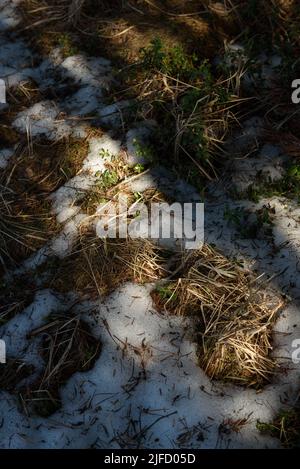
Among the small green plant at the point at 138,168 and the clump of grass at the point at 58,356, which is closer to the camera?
the clump of grass at the point at 58,356

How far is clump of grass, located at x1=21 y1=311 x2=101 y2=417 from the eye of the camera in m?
2.93

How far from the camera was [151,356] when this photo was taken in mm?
3051

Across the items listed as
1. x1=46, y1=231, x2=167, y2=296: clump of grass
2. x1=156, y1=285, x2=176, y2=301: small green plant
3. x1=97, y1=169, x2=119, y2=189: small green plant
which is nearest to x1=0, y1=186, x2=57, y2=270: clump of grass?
x1=46, y1=231, x2=167, y2=296: clump of grass

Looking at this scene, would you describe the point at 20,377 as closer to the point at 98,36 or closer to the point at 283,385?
the point at 283,385

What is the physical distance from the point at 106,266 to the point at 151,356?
748 mm

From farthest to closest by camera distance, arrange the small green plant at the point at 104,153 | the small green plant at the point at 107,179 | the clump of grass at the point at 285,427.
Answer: the small green plant at the point at 104,153 → the small green plant at the point at 107,179 → the clump of grass at the point at 285,427

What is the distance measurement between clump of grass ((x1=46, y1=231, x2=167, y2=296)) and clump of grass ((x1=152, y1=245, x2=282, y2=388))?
7.8 inches

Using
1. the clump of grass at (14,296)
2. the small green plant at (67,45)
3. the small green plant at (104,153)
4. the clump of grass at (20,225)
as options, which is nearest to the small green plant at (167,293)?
the clump of grass at (14,296)

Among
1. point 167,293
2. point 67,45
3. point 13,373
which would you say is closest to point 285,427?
point 167,293

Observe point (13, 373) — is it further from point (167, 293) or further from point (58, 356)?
point (167, 293)

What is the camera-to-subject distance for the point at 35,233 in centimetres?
369

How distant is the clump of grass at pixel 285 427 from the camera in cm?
268

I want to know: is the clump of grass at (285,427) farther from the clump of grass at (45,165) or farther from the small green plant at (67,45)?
the small green plant at (67,45)

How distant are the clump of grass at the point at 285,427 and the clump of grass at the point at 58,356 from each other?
3.77 ft
